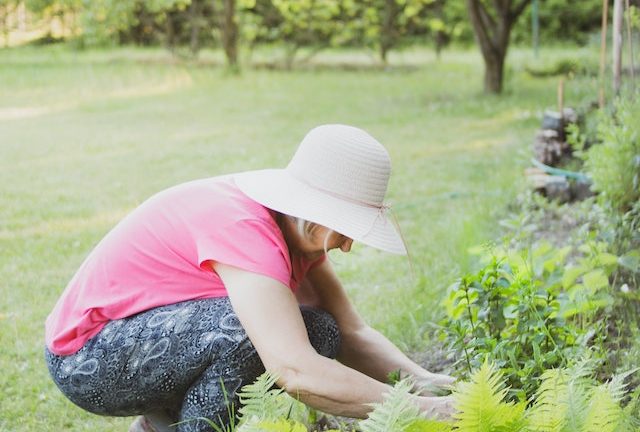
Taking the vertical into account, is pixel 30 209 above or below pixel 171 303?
below

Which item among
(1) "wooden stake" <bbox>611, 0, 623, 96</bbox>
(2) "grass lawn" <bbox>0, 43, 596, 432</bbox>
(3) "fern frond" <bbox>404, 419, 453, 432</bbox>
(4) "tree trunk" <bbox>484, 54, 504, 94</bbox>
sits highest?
(1) "wooden stake" <bbox>611, 0, 623, 96</bbox>

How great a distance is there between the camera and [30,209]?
5.69 meters

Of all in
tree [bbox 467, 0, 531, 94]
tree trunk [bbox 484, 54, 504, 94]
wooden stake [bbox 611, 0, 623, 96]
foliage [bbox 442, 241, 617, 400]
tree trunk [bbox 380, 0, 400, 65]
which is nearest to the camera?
foliage [bbox 442, 241, 617, 400]

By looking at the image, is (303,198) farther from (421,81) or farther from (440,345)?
(421,81)

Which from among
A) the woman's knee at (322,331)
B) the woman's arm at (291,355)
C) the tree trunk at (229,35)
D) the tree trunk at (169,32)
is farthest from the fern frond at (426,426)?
the tree trunk at (169,32)

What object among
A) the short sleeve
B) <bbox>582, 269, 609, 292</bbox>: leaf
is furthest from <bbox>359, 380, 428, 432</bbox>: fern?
<bbox>582, 269, 609, 292</bbox>: leaf

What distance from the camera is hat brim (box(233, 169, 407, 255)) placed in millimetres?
2211

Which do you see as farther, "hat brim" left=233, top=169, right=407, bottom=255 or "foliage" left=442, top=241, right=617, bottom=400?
"foliage" left=442, top=241, right=617, bottom=400

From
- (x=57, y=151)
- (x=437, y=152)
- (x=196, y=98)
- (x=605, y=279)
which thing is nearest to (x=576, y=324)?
(x=605, y=279)

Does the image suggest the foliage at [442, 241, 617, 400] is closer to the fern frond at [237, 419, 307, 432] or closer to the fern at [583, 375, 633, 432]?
the fern at [583, 375, 633, 432]

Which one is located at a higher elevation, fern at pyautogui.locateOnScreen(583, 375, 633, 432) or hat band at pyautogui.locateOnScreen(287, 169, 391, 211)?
hat band at pyautogui.locateOnScreen(287, 169, 391, 211)

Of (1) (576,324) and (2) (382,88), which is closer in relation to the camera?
(1) (576,324)

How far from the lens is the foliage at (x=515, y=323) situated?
2496 mm

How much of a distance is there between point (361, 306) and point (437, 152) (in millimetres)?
3791
